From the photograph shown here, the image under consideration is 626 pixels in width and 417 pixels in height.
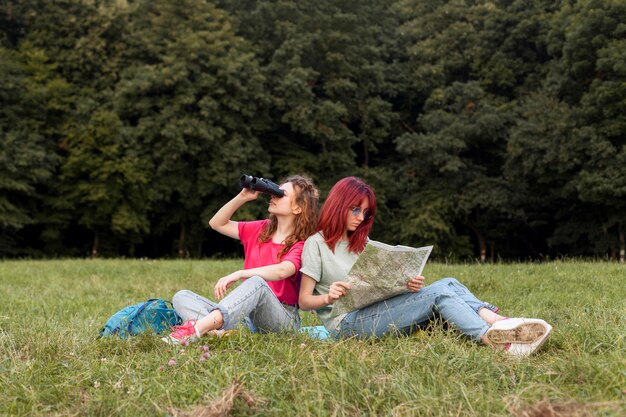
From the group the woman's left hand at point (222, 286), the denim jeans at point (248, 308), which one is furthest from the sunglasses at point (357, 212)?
the woman's left hand at point (222, 286)

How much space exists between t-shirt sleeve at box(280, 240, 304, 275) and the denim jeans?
317 mm

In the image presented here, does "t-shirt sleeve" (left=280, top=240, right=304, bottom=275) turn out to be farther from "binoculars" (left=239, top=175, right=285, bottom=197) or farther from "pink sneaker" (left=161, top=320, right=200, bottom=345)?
"pink sneaker" (left=161, top=320, right=200, bottom=345)

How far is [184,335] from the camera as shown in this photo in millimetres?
4062

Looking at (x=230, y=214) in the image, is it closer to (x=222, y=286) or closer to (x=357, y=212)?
(x=222, y=286)

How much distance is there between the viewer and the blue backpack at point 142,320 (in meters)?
4.39

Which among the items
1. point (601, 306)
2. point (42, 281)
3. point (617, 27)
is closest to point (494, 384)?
point (601, 306)

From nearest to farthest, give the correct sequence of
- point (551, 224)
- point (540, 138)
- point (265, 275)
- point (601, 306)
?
point (265, 275) → point (601, 306) → point (540, 138) → point (551, 224)

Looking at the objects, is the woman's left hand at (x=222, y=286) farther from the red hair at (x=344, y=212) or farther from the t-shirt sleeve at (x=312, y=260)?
the red hair at (x=344, y=212)

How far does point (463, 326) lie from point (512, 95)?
27.4 metres

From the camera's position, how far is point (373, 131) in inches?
1161

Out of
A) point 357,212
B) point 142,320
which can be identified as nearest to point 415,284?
point 357,212

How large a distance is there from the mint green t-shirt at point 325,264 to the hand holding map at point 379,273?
0.94 ft

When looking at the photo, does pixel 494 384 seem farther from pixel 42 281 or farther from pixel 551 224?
pixel 551 224

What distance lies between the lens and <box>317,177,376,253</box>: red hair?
4453 millimetres
